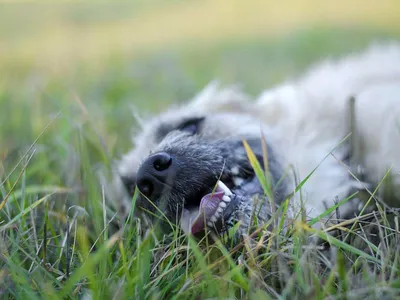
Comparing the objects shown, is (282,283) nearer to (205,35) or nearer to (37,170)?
(37,170)

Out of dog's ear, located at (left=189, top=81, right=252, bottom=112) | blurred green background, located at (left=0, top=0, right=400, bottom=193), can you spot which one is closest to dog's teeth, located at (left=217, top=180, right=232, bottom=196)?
blurred green background, located at (left=0, top=0, right=400, bottom=193)

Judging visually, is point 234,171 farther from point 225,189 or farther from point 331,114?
point 331,114

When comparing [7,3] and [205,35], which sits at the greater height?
[7,3]

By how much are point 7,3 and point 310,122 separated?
28.2ft

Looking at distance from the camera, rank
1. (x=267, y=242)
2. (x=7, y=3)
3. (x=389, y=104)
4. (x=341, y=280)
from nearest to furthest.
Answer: (x=341, y=280), (x=267, y=242), (x=389, y=104), (x=7, y=3)

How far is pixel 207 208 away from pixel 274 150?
0.96 metres

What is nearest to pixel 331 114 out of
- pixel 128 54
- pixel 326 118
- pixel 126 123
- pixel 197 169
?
pixel 326 118

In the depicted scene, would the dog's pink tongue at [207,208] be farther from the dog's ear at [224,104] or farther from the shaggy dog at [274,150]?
the dog's ear at [224,104]

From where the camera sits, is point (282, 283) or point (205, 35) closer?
point (282, 283)

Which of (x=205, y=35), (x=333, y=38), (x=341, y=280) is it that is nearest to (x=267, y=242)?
(x=341, y=280)

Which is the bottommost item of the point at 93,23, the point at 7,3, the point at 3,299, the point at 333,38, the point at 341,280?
the point at 333,38

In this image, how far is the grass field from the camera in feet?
5.74

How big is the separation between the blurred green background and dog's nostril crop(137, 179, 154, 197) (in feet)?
2.08

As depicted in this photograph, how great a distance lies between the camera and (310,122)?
132 inches
